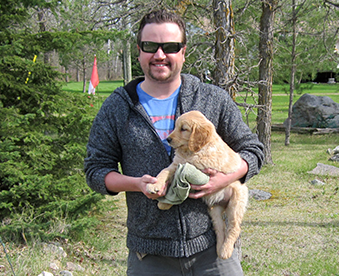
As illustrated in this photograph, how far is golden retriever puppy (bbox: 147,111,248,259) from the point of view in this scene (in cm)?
229

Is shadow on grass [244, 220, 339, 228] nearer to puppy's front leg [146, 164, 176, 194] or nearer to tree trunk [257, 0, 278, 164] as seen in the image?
tree trunk [257, 0, 278, 164]

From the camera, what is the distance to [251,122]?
65.8ft

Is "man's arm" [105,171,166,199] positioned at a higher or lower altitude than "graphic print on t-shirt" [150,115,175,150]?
lower

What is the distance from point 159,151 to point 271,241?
4826mm

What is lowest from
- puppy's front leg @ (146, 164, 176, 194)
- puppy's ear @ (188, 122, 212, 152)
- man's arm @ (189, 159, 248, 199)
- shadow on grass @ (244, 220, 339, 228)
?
shadow on grass @ (244, 220, 339, 228)

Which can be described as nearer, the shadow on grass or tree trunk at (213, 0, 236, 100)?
tree trunk at (213, 0, 236, 100)

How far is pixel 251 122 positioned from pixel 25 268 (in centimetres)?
1698

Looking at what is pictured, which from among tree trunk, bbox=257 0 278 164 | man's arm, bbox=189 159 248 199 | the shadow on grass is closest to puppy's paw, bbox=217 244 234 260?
man's arm, bbox=189 159 248 199

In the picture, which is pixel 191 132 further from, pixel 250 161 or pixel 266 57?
Result: pixel 266 57

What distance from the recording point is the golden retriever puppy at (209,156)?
90.0 inches

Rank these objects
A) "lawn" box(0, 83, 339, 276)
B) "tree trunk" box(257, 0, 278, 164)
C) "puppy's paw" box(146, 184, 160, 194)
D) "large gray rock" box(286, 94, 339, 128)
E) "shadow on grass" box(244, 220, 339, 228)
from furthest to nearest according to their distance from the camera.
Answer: "large gray rock" box(286, 94, 339, 128), "tree trunk" box(257, 0, 278, 164), "shadow on grass" box(244, 220, 339, 228), "lawn" box(0, 83, 339, 276), "puppy's paw" box(146, 184, 160, 194)

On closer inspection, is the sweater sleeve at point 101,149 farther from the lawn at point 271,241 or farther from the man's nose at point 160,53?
the lawn at point 271,241

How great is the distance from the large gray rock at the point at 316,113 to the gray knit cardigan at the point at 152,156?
15451 millimetres

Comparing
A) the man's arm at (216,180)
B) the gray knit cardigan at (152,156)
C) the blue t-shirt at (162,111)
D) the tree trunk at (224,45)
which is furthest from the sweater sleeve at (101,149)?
the tree trunk at (224,45)
